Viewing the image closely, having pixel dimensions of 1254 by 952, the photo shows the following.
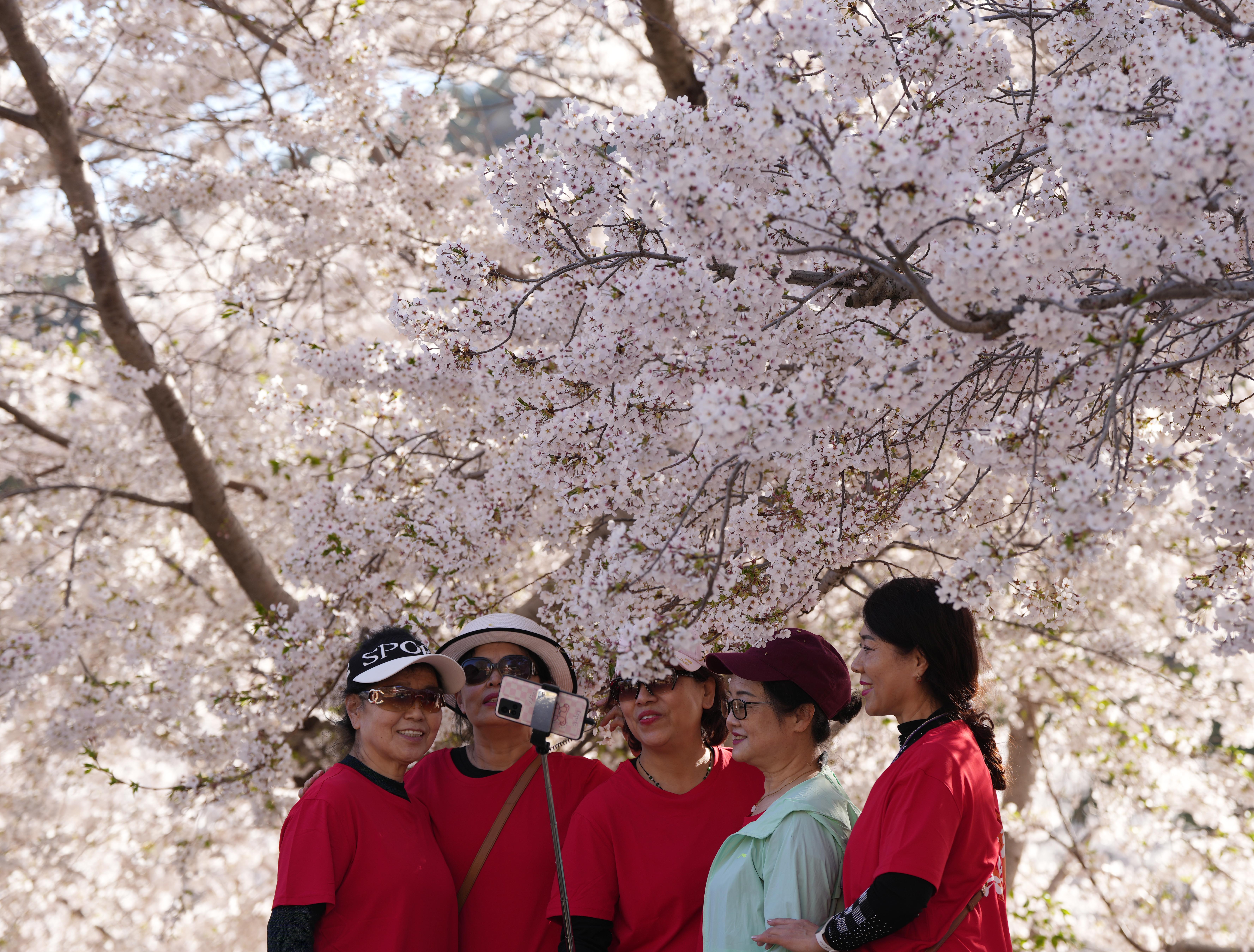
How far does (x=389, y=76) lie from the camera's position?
6094 millimetres

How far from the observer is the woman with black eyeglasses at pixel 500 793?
2475mm

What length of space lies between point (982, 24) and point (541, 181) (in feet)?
5.49

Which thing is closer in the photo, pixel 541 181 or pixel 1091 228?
pixel 1091 228

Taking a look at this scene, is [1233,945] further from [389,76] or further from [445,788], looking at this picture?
[389,76]

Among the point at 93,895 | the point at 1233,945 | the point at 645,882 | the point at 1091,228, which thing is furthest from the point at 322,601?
the point at 1233,945

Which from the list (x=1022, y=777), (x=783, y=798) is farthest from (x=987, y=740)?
(x=1022, y=777)

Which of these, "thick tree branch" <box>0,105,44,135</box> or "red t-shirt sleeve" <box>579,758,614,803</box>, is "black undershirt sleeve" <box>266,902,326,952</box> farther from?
"thick tree branch" <box>0,105,44,135</box>

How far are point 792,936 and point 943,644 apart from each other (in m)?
0.70

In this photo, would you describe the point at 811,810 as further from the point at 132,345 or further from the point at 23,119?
the point at 23,119

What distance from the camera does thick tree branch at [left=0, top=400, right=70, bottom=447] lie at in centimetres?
595

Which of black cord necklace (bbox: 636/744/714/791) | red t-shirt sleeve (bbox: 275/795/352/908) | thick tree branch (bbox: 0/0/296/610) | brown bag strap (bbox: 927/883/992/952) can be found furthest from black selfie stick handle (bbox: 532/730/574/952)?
thick tree branch (bbox: 0/0/296/610)

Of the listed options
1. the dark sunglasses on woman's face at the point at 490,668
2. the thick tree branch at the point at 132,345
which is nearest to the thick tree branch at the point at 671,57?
the thick tree branch at the point at 132,345

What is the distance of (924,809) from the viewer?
1.97 meters

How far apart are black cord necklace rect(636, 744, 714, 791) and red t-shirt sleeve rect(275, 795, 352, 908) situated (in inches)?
28.1
